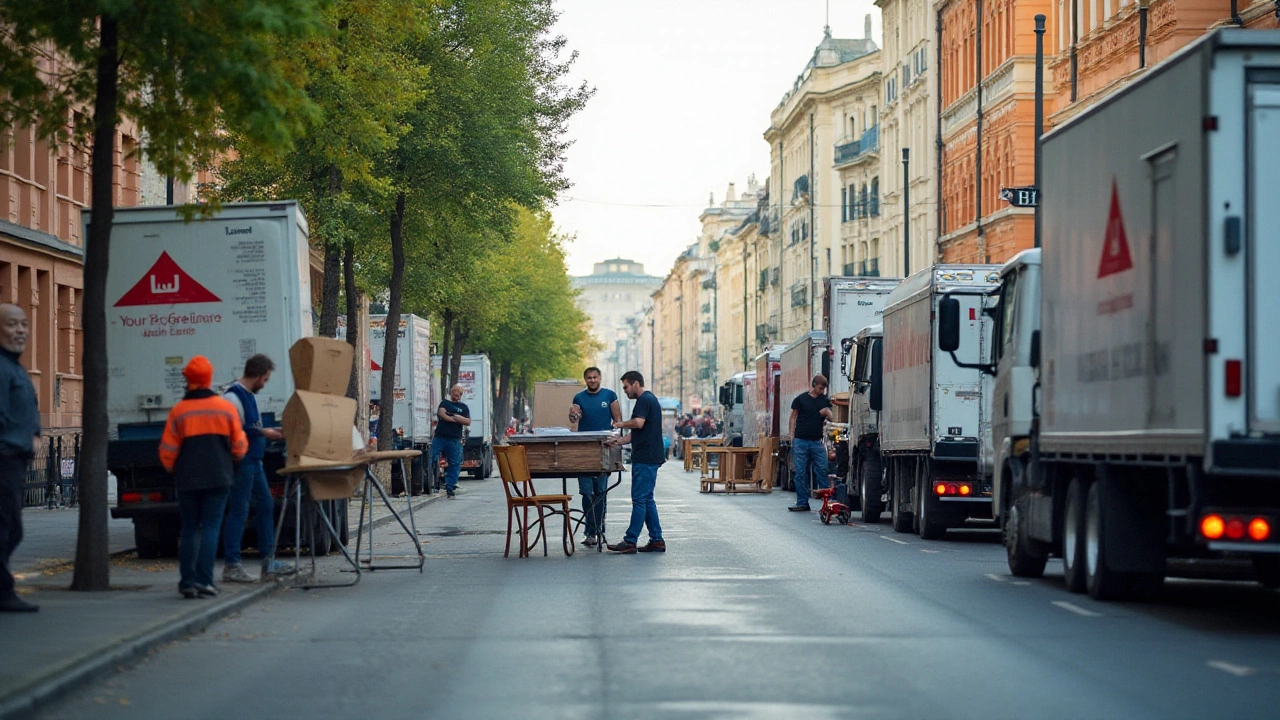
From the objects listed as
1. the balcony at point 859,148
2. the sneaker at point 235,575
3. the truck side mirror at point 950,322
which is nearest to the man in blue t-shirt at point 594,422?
the truck side mirror at point 950,322

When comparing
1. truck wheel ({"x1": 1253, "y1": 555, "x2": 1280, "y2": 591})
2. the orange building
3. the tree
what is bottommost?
truck wheel ({"x1": 1253, "y1": 555, "x2": 1280, "y2": 591})

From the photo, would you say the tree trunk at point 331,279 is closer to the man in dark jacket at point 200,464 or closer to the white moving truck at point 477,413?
the man in dark jacket at point 200,464

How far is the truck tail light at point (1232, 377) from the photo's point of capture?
11.0 meters

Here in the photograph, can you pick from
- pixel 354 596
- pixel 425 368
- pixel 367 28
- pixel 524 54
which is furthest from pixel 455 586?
pixel 425 368

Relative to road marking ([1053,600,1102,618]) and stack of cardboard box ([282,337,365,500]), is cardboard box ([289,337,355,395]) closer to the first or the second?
stack of cardboard box ([282,337,365,500])

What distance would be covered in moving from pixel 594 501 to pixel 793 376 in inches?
890

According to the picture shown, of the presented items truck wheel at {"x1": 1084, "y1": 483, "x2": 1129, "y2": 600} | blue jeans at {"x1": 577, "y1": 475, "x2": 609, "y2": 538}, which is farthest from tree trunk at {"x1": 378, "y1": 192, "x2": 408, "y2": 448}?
truck wheel at {"x1": 1084, "y1": 483, "x2": 1129, "y2": 600}

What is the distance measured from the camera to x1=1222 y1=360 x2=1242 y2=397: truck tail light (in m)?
11.0

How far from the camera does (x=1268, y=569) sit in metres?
13.5

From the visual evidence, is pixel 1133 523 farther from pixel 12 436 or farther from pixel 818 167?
pixel 818 167

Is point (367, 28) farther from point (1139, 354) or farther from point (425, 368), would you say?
point (425, 368)

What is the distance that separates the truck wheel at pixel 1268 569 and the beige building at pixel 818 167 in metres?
70.9

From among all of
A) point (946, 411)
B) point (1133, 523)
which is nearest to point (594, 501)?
point (946, 411)

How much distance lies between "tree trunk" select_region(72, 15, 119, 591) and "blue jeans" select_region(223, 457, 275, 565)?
1.10m
